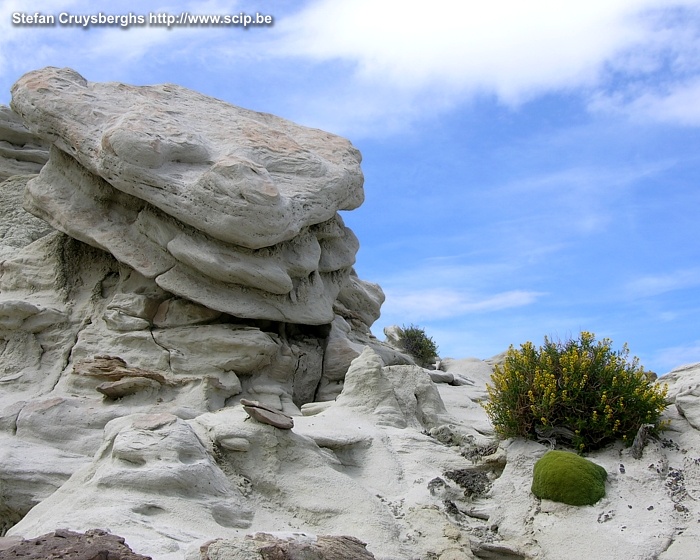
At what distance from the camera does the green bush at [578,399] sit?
1229cm

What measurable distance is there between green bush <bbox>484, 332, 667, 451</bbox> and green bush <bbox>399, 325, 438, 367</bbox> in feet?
41.8

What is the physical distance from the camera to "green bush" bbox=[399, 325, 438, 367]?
26.0m

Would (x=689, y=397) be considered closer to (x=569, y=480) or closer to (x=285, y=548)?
(x=569, y=480)

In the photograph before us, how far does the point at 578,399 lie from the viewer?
12.6m

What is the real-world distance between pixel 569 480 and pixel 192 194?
7.60m

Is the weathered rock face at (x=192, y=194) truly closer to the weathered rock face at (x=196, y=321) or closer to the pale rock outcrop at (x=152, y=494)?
the weathered rock face at (x=196, y=321)

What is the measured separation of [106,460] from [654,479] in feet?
22.7

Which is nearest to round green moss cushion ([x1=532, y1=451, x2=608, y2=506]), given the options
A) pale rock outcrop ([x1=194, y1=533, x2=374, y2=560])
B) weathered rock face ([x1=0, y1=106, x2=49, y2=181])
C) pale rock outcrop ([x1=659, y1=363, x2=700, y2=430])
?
pale rock outcrop ([x1=659, y1=363, x2=700, y2=430])

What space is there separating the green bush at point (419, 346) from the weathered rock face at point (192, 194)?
28.0 feet

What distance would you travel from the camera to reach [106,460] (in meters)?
9.98

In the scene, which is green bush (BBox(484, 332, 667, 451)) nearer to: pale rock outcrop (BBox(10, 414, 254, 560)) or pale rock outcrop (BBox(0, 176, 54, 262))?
pale rock outcrop (BBox(10, 414, 254, 560))

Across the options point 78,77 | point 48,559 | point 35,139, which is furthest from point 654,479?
point 35,139

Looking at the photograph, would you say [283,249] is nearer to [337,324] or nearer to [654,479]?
[337,324]

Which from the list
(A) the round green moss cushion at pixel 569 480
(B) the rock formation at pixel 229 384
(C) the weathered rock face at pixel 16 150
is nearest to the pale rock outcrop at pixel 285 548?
(B) the rock formation at pixel 229 384
